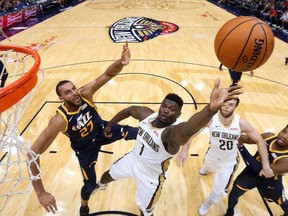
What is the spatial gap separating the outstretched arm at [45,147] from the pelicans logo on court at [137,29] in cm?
802

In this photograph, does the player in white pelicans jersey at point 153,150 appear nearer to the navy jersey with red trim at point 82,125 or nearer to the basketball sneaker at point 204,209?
the navy jersey with red trim at point 82,125

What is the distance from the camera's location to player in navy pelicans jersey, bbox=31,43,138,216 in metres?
2.41

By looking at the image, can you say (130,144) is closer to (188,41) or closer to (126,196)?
(126,196)

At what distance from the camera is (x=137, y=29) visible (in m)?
11.3

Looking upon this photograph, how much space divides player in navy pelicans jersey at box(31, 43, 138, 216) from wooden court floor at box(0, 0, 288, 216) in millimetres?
734

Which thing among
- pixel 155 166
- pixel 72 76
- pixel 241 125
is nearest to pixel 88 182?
pixel 155 166

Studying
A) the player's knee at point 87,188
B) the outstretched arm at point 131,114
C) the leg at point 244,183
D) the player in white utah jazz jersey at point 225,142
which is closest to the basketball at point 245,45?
the player in white utah jazz jersey at point 225,142

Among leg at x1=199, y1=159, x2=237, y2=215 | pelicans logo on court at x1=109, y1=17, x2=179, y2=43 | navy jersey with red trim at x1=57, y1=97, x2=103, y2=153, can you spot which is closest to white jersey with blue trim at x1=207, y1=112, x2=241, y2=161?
leg at x1=199, y1=159, x2=237, y2=215

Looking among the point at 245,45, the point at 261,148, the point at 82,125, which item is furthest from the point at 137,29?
the point at 261,148

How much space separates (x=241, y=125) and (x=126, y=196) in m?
1.80

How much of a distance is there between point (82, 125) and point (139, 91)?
3533 millimetres

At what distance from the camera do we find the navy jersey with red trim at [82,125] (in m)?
→ 2.59

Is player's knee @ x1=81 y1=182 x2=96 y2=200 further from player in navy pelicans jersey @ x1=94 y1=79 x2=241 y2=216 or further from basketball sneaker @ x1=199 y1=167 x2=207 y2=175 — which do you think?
basketball sneaker @ x1=199 y1=167 x2=207 y2=175

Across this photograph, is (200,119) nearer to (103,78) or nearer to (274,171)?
(274,171)
